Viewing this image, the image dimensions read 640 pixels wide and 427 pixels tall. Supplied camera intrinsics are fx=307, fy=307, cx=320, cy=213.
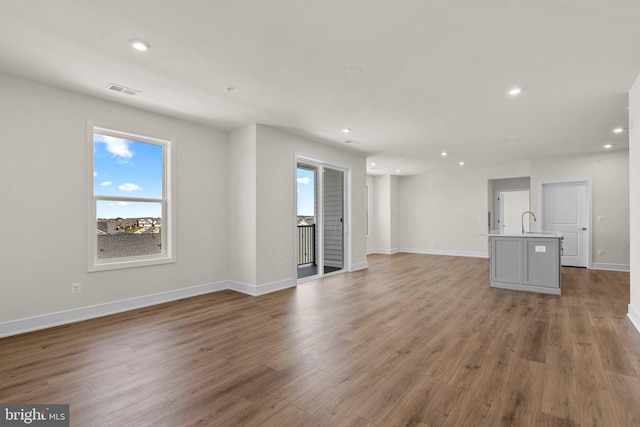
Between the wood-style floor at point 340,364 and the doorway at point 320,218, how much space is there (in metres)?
2.07

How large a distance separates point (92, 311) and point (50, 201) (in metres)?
1.38

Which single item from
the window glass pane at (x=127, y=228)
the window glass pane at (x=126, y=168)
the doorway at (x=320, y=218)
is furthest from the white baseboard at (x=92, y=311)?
the doorway at (x=320, y=218)

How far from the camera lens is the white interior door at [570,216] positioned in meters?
7.20

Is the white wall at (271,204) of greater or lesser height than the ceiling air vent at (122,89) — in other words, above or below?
below

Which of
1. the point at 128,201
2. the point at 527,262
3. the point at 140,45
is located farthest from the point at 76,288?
the point at 527,262

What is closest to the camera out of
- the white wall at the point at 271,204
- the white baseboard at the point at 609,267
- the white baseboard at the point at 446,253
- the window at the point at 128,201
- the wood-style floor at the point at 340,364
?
the wood-style floor at the point at 340,364

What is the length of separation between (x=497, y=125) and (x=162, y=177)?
5.30m

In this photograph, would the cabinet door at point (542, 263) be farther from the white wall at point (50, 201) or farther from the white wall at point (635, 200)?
the white wall at point (50, 201)

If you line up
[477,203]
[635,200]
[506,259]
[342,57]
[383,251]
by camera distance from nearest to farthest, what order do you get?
1. [342,57]
2. [635,200]
3. [506,259]
4. [477,203]
5. [383,251]

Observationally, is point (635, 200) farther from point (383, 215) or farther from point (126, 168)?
point (383, 215)

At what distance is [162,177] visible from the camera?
179 inches

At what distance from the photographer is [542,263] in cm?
489

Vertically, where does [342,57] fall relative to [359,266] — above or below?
above

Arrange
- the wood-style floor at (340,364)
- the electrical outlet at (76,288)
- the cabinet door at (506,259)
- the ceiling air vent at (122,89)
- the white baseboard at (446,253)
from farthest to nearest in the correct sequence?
the white baseboard at (446,253) → the cabinet door at (506,259) → the electrical outlet at (76,288) → the ceiling air vent at (122,89) → the wood-style floor at (340,364)
